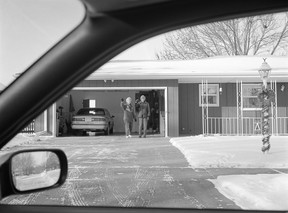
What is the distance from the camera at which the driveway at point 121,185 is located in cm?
257

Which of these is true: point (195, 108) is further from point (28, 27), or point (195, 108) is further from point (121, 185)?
point (28, 27)

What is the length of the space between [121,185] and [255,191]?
3.54 ft

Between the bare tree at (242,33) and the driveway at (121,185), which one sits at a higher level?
the bare tree at (242,33)

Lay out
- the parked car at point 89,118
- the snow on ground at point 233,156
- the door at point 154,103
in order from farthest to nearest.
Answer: the door at point 154,103 < the snow on ground at point 233,156 < the parked car at point 89,118

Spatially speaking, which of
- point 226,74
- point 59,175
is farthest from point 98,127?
point 226,74

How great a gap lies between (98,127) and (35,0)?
3352 mm

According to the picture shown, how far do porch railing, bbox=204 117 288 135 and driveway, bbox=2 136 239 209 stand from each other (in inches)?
364

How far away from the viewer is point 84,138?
482 cm

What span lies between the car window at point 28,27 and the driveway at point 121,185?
411 millimetres

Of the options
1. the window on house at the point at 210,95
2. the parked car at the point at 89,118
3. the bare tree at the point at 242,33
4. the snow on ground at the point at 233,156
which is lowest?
the snow on ground at the point at 233,156

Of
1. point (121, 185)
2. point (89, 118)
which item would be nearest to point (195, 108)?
point (121, 185)

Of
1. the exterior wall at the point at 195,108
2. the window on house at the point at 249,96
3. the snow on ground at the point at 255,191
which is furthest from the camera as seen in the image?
the exterior wall at the point at 195,108

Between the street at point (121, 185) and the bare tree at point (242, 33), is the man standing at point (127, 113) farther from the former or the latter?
the bare tree at point (242, 33)

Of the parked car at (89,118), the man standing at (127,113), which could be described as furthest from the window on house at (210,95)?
the parked car at (89,118)
